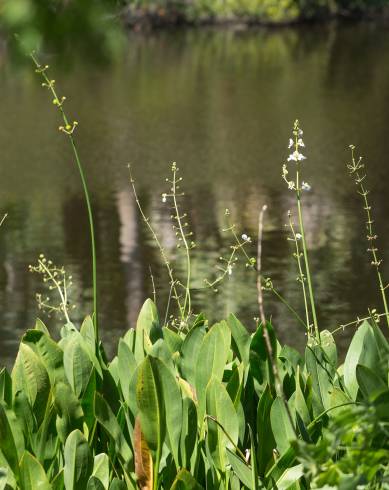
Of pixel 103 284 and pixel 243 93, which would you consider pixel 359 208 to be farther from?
pixel 243 93

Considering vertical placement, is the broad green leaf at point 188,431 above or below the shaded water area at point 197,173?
above

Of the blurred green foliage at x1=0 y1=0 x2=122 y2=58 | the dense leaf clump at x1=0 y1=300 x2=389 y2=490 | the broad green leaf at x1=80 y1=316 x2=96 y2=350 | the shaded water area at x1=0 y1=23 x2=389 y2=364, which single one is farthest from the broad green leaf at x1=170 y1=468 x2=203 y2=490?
the shaded water area at x1=0 y1=23 x2=389 y2=364

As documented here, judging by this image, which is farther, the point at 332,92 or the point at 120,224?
the point at 332,92

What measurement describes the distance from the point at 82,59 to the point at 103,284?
4532 mm

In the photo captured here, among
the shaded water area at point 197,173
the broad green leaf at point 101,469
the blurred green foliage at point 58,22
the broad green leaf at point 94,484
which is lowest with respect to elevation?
the shaded water area at point 197,173

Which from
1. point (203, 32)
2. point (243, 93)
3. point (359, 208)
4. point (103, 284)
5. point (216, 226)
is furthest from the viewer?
point (203, 32)

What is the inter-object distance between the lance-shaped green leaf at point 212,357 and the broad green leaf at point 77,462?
39 centimetres

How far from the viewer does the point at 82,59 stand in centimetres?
253

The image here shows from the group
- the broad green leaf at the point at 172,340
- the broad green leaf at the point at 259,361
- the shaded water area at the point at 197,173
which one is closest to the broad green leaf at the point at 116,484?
the broad green leaf at the point at 259,361

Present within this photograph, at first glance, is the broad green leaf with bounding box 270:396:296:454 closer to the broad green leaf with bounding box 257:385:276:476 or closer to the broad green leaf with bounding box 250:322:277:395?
the broad green leaf with bounding box 257:385:276:476

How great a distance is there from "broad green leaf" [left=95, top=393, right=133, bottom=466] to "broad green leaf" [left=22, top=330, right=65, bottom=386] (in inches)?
9.5

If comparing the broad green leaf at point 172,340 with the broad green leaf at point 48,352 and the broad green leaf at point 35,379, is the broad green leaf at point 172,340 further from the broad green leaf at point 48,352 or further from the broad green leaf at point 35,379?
the broad green leaf at point 35,379

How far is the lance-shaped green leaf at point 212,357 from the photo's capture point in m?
2.66

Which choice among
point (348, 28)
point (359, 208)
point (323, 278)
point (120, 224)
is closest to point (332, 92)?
point (359, 208)
